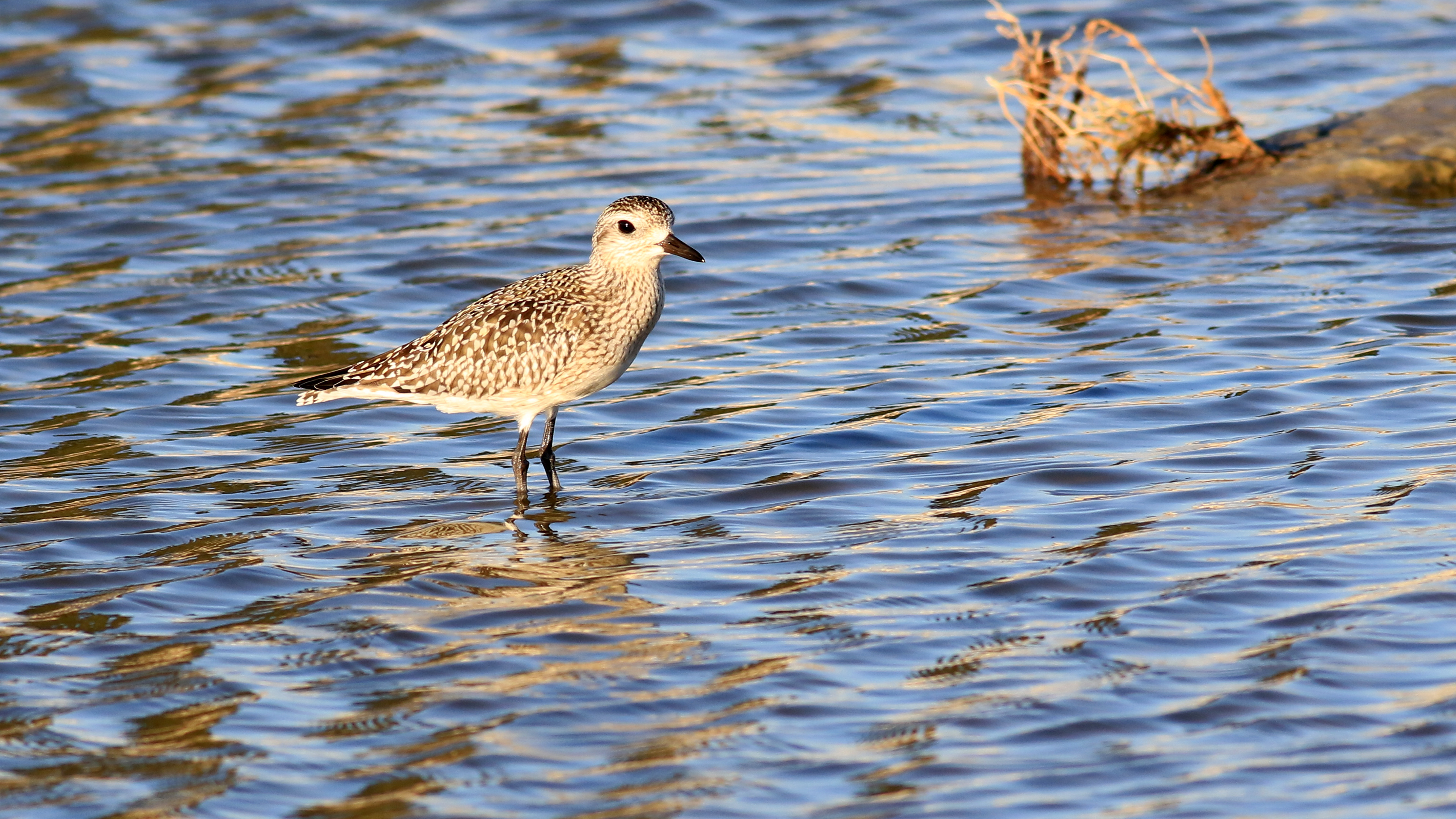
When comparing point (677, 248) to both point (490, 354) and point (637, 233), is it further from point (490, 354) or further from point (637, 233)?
point (490, 354)

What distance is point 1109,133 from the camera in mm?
14688

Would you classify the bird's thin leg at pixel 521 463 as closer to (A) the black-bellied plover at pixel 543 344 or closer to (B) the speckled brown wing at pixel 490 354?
(A) the black-bellied plover at pixel 543 344

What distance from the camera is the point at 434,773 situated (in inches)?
240

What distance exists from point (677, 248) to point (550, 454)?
1.33m

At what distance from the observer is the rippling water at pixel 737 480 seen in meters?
6.17

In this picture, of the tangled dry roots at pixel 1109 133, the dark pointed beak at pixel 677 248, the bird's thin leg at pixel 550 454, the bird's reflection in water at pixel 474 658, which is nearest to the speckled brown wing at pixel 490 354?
the bird's thin leg at pixel 550 454

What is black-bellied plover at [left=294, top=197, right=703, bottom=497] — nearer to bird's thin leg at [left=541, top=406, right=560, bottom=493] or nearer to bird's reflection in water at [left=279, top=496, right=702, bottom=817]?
bird's thin leg at [left=541, top=406, right=560, bottom=493]

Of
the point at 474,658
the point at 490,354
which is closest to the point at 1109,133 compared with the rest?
the point at 490,354

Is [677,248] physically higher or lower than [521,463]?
higher

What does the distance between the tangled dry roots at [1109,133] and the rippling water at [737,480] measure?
67cm

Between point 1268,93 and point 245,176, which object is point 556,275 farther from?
point 1268,93

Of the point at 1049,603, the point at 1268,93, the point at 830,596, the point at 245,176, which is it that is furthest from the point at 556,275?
the point at 1268,93

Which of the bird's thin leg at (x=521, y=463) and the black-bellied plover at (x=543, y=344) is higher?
the black-bellied plover at (x=543, y=344)

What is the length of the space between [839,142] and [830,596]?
32.9 feet
